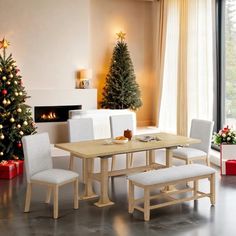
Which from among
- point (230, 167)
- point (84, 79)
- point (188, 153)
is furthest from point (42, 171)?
point (84, 79)

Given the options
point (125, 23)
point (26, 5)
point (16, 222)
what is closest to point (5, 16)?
point (26, 5)

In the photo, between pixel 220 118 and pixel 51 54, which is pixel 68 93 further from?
pixel 220 118

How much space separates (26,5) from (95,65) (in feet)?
7.63

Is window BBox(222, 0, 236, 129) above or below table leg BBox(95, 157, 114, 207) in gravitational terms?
above

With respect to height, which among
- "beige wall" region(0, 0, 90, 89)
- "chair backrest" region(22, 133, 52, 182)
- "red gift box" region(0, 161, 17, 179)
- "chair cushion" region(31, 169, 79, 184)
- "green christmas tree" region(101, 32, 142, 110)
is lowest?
"red gift box" region(0, 161, 17, 179)

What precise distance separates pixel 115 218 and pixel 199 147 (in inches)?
91.1

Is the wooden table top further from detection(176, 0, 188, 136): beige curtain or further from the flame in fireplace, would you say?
the flame in fireplace

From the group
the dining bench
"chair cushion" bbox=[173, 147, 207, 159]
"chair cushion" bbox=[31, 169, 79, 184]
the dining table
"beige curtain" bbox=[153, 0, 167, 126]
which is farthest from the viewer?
"beige curtain" bbox=[153, 0, 167, 126]

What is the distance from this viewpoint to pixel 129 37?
10984 millimetres

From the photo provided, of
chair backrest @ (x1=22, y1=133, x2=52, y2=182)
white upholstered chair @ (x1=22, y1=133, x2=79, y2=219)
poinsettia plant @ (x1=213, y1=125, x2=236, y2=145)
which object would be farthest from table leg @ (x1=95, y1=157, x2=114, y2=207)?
poinsettia plant @ (x1=213, y1=125, x2=236, y2=145)

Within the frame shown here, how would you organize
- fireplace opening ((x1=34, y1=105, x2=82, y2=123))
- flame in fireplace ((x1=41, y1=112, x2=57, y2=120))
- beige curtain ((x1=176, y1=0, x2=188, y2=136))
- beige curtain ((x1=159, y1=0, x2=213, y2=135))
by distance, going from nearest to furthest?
beige curtain ((x1=159, y1=0, x2=213, y2=135)) < beige curtain ((x1=176, y1=0, x2=188, y2=136)) < fireplace opening ((x1=34, y1=105, x2=82, y2=123)) < flame in fireplace ((x1=41, y1=112, x2=57, y2=120))

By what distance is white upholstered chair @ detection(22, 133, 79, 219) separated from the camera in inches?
186

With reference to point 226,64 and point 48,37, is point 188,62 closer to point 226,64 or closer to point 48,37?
point 226,64

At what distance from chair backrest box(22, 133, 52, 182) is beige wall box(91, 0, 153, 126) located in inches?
218
